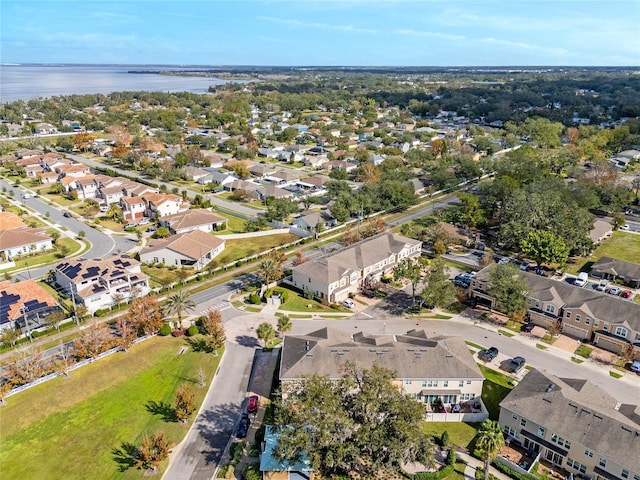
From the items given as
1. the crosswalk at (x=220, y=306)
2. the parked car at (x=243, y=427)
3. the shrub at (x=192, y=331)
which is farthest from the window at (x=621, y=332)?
the shrub at (x=192, y=331)

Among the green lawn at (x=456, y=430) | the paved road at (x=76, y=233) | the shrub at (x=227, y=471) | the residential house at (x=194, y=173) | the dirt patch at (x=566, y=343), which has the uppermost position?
the residential house at (x=194, y=173)

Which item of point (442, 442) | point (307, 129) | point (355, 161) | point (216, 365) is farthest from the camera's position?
point (307, 129)

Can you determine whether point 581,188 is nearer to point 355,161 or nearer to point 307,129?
point 355,161

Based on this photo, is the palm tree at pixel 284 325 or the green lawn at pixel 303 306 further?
the green lawn at pixel 303 306

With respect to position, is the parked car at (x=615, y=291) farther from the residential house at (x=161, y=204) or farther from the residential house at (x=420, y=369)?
the residential house at (x=161, y=204)

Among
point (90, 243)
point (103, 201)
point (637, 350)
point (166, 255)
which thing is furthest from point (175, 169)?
point (637, 350)

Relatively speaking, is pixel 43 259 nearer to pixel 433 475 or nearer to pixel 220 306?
pixel 220 306
